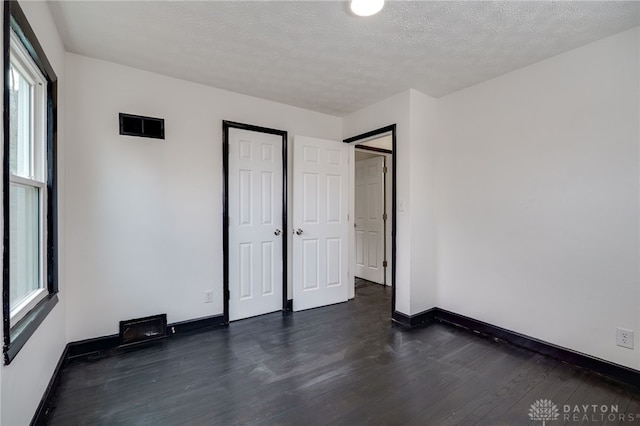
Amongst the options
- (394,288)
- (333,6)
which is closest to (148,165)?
(333,6)

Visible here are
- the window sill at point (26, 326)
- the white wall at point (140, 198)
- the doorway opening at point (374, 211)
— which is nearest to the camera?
the window sill at point (26, 326)

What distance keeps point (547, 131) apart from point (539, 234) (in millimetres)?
855

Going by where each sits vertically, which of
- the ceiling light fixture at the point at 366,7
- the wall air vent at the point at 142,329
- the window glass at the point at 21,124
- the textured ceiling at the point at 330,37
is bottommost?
the wall air vent at the point at 142,329

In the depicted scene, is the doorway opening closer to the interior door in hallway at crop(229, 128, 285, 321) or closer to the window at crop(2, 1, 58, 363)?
the interior door in hallway at crop(229, 128, 285, 321)

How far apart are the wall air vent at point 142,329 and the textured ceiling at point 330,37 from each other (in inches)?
88.7

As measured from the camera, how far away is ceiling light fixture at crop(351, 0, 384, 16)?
1797 mm

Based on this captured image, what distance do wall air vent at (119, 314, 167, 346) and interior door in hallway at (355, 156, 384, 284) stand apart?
3.18 m

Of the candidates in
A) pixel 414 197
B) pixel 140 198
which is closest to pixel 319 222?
pixel 414 197

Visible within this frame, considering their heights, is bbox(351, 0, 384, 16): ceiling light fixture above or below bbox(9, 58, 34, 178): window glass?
above

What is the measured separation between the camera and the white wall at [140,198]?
2480mm

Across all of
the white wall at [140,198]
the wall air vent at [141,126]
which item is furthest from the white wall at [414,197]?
the wall air vent at [141,126]

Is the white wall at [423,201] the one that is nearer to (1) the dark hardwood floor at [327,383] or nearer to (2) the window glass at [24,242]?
(1) the dark hardwood floor at [327,383]
